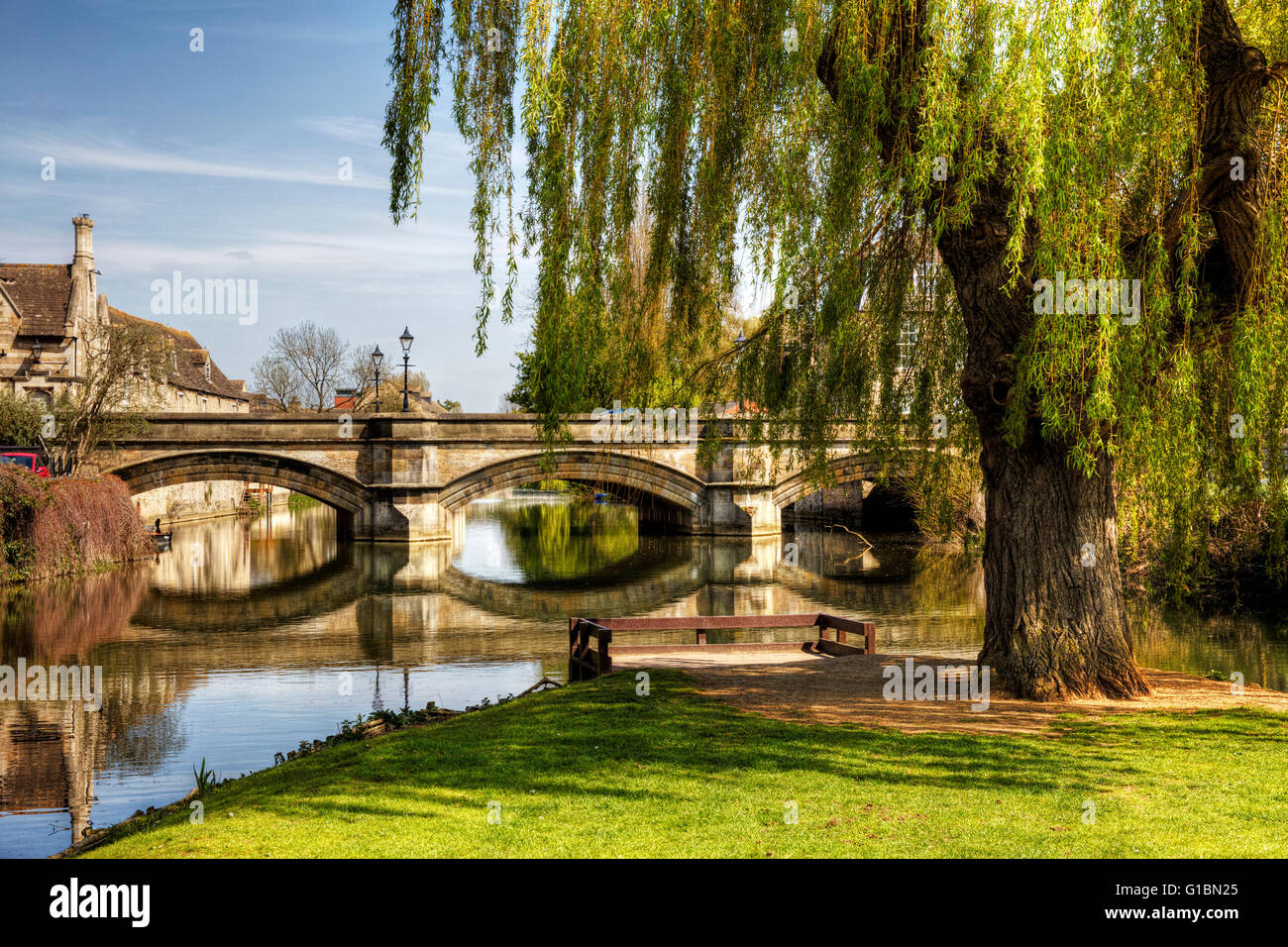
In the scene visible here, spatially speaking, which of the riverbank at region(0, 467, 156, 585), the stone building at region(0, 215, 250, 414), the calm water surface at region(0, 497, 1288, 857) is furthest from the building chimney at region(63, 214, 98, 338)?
the riverbank at region(0, 467, 156, 585)

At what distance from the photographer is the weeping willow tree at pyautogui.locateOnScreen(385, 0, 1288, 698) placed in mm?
6754

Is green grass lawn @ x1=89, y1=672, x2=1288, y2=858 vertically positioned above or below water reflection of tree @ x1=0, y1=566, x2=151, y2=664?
above

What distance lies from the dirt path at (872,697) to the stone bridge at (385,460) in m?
18.9

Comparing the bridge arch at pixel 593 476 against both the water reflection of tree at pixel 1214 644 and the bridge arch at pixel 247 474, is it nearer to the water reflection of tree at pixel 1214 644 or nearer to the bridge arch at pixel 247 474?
the bridge arch at pixel 247 474

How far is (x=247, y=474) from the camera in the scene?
102 feet

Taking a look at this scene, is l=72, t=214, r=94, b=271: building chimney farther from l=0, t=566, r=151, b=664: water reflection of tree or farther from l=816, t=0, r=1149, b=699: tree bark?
l=816, t=0, r=1149, b=699: tree bark

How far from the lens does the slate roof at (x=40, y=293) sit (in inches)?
1366

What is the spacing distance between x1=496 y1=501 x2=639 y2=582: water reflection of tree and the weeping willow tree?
18.2 m

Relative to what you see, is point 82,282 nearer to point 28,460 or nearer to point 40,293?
point 40,293

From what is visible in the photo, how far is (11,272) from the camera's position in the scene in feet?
120

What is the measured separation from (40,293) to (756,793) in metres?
38.2
